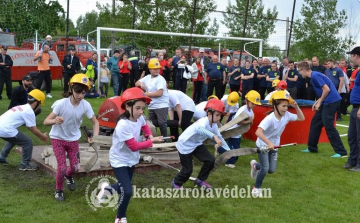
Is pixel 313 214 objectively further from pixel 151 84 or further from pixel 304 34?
pixel 304 34

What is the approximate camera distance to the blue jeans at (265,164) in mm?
6160

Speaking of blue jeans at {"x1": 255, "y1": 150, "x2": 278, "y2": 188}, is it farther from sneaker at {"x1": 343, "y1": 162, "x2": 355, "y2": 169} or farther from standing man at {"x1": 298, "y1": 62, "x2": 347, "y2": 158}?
standing man at {"x1": 298, "y1": 62, "x2": 347, "y2": 158}

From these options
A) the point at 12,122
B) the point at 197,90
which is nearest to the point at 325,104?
the point at 12,122

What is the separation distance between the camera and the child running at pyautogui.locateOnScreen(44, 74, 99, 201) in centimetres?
570

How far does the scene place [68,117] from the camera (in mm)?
5805

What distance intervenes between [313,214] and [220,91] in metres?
11.0

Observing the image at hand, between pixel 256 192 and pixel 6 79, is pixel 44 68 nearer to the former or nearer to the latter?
pixel 6 79

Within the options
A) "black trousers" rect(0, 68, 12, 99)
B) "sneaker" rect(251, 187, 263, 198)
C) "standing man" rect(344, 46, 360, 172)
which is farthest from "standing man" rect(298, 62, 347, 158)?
"black trousers" rect(0, 68, 12, 99)

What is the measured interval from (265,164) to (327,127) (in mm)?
3147

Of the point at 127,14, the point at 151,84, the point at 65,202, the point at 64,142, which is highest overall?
the point at 127,14

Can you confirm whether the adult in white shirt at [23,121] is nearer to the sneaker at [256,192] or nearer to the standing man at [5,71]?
the sneaker at [256,192]

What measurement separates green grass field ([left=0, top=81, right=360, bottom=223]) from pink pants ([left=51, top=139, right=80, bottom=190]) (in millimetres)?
313

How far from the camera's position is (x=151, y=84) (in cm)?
830

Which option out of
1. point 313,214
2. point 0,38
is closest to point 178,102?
point 313,214
